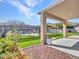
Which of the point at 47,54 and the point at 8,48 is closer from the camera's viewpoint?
the point at 8,48

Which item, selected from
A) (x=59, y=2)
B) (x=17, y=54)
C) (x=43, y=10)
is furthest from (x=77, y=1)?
(x=17, y=54)

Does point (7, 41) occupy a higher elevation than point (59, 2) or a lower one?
lower

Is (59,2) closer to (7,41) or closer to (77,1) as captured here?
(77,1)

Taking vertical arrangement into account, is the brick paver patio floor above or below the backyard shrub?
below

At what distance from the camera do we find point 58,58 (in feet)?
25.5

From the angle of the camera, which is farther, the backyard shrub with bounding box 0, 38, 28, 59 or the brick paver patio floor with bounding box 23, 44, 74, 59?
the brick paver patio floor with bounding box 23, 44, 74, 59

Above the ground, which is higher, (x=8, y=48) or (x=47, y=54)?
(x=8, y=48)

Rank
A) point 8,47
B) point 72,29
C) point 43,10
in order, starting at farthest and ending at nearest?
1. point 72,29
2. point 43,10
3. point 8,47

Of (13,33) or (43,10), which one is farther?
(43,10)

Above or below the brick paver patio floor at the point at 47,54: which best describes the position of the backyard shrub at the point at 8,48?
above

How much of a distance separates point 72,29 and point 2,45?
47.8 meters

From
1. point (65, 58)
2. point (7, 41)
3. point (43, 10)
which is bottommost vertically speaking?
point (65, 58)

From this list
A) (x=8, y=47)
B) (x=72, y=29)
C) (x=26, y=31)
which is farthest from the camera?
(x=72, y=29)

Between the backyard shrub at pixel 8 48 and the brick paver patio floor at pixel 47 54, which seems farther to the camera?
the brick paver patio floor at pixel 47 54
